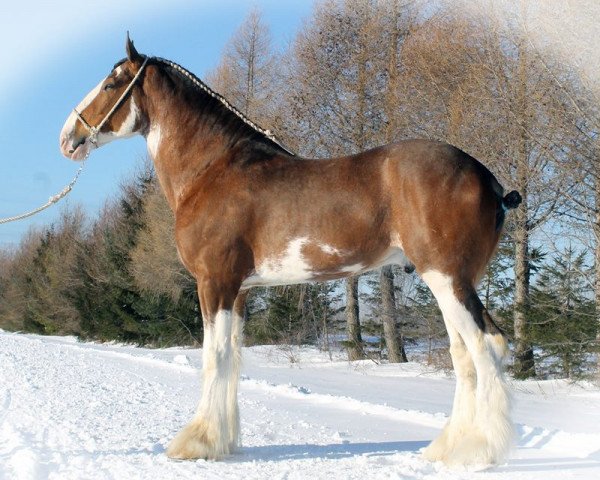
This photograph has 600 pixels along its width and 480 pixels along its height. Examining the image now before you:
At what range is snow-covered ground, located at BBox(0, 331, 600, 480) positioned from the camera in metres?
3.82

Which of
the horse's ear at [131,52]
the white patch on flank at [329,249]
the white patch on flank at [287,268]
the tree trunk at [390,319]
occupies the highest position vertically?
the horse's ear at [131,52]

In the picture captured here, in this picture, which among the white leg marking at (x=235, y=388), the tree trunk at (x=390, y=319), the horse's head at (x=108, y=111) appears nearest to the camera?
the white leg marking at (x=235, y=388)

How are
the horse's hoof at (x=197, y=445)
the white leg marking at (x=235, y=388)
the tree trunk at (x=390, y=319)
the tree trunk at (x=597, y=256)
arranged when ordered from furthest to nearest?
1. the tree trunk at (x=390, y=319)
2. the tree trunk at (x=597, y=256)
3. the white leg marking at (x=235, y=388)
4. the horse's hoof at (x=197, y=445)

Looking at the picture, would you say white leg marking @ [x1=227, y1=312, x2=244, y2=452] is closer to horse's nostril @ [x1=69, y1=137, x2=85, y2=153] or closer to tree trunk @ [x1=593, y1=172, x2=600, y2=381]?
horse's nostril @ [x1=69, y1=137, x2=85, y2=153]

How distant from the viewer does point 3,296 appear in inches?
1975

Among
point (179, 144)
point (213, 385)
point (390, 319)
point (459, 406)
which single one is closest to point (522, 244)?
point (390, 319)

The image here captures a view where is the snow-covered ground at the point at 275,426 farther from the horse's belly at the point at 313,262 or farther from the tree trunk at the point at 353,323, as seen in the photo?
→ the tree trunk at the point at 353,323

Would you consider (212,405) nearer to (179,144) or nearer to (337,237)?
(337,237)

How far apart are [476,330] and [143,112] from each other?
9.34 feet

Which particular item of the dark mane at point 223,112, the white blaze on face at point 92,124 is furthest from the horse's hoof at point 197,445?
the white blaze on face at point 92,124

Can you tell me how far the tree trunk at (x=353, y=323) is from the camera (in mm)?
15688

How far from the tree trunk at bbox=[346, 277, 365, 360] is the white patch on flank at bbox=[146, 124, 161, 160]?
11238mm

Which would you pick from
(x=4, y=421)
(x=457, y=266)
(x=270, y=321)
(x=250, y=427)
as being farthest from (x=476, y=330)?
(x=270, y=321)

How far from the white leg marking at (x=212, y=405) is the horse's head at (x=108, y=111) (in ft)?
5.52
